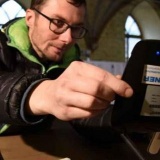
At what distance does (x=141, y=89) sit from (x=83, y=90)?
118 millimetres

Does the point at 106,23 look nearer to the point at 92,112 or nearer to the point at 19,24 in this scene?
the point at 19,24

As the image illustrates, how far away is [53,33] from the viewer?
102cm

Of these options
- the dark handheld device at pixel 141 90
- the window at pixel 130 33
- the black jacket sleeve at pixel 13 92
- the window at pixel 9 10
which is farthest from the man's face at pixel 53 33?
the window at pixel 130 33

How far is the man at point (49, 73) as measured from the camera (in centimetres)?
39

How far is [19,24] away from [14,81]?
22.2 inches

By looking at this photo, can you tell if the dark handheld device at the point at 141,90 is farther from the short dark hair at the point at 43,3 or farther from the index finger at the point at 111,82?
the short dark hair at the point at 43,3

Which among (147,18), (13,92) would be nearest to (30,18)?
(13,92)

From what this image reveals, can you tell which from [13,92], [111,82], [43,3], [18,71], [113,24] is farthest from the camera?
[113,24]

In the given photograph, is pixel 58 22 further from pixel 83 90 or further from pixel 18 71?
pixel 83 90

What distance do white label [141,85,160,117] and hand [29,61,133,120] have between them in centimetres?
8

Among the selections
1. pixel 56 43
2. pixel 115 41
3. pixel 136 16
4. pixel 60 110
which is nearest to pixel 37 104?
pixel 60 110

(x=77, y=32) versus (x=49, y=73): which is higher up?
(x=77, y=32)

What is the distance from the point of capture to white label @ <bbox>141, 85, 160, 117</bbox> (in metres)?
0.46

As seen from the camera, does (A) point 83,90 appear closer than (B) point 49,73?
Yes
